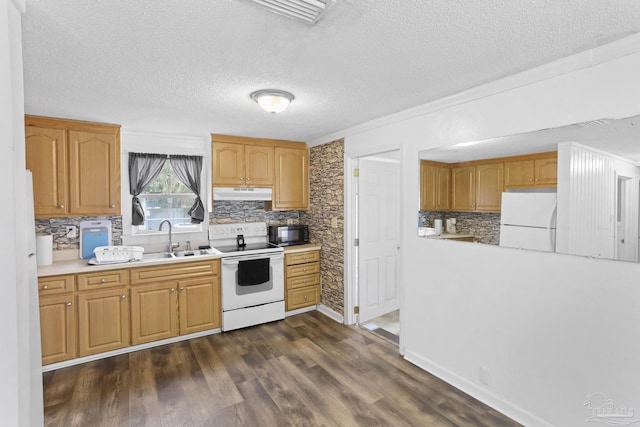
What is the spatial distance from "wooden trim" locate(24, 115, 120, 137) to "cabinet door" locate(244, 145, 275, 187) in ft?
4.79

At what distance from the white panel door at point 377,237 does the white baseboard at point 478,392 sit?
105cm

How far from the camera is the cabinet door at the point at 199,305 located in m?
3.44

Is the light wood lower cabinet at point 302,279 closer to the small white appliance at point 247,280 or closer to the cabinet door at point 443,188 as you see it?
the small white appliance at point 247,280

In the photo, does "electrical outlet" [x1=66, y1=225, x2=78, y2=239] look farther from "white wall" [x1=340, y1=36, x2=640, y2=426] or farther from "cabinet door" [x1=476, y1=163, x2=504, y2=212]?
"cabinet door" [x1=476, y1=163, x2=504, y2=212]

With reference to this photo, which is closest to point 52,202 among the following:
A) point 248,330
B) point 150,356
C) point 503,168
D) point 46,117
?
point 46,117

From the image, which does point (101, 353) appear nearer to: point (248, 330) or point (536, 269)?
point (248, 330)

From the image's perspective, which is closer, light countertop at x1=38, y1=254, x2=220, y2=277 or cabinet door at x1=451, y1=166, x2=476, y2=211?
cabinet door at x1=451, y1=166, x2=476, y2=211

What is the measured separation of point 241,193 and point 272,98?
187 centimetres

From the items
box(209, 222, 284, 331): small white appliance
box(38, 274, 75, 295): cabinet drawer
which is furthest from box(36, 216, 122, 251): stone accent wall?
box(209, 222, 284, 331): small white appliance

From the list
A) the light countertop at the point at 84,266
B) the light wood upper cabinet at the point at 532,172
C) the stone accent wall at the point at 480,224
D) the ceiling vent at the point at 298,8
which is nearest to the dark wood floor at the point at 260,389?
the light countertop at the point at 84,266

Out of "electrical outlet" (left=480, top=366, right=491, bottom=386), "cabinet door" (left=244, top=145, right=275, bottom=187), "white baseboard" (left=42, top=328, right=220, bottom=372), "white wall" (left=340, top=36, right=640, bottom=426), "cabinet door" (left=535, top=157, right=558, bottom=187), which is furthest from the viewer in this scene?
"cabinet door" (left=244, top=145, right=275, bottom=187)

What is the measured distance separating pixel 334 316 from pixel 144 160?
3049mm

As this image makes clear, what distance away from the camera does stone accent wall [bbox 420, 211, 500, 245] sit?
2.31 m

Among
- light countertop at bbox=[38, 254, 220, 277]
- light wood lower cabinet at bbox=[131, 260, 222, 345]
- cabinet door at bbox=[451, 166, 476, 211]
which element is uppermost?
cabinet door at bbox=[451, 166, 476, 211]
